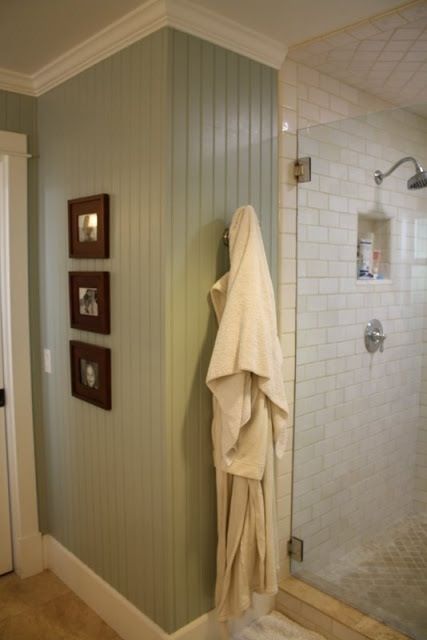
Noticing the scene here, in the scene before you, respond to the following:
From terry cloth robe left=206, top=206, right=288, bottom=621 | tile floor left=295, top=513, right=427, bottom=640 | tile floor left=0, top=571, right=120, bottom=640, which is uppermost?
terry cloth robe left=206, top=206, right=288, bottom=621

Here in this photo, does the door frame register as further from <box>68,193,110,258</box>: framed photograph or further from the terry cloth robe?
the terry cloth robe

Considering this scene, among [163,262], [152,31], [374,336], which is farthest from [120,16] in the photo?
[374,336]

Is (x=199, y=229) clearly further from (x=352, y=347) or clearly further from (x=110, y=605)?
(x=110, y=605)

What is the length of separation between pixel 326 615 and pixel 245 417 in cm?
100

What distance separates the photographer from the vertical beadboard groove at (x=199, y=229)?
1753 mm

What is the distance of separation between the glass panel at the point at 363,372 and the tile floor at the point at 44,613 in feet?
3.08

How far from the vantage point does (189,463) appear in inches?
73.5

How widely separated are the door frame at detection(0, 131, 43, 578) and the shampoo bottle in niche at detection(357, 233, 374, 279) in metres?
1.65

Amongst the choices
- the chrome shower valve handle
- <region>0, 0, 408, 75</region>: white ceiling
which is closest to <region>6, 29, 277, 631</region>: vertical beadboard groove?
<region>0, 0, 408, 75</region>: white ceiling

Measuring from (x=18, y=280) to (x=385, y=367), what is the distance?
6.38 ft

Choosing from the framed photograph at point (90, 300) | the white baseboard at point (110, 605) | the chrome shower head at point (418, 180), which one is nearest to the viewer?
the white baseboard at point (110, 605)

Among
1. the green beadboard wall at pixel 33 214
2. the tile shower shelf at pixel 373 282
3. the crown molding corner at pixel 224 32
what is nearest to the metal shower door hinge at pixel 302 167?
the crown molding corner at pixel 224 32

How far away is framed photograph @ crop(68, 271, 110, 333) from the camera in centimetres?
203

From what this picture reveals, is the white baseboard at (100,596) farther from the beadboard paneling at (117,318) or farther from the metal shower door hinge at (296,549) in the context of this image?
the metal shower door hinge at (296,549)
